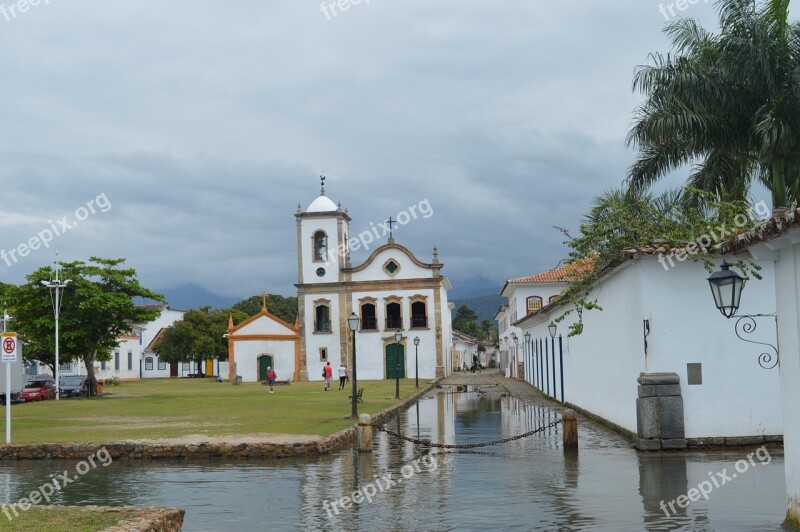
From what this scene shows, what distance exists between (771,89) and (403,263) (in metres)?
38.5

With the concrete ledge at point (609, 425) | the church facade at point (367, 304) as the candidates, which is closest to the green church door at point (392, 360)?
the church facade at point (367, 304)

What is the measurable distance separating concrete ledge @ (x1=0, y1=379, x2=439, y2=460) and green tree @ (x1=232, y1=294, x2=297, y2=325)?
85460 mm

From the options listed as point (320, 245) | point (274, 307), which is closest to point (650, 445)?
point (320, 245)

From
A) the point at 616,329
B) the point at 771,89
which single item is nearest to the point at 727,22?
the point at 771,89

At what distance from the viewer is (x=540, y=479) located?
38.9 ft

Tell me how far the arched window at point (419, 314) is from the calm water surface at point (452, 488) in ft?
132

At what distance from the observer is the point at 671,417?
14.2m

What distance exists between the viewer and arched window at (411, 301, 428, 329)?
188 ft

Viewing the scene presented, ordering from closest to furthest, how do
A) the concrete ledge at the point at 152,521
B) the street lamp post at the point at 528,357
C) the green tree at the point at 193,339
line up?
the concrete ledge at the point at 152,521 < the street lamp post at the point at 528,357 < the green tree at the point at 193,339

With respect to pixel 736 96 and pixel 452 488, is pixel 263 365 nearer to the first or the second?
pixel 736 96

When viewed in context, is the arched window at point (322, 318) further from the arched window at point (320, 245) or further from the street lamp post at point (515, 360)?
the street lamp post at point (515, 360)

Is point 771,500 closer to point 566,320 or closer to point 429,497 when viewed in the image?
point 429,497

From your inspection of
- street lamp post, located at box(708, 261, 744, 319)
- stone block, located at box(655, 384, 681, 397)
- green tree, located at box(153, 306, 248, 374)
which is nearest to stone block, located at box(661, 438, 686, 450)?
stone block, located at box(655, 384, 681, 397)

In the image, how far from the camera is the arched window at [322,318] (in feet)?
189
